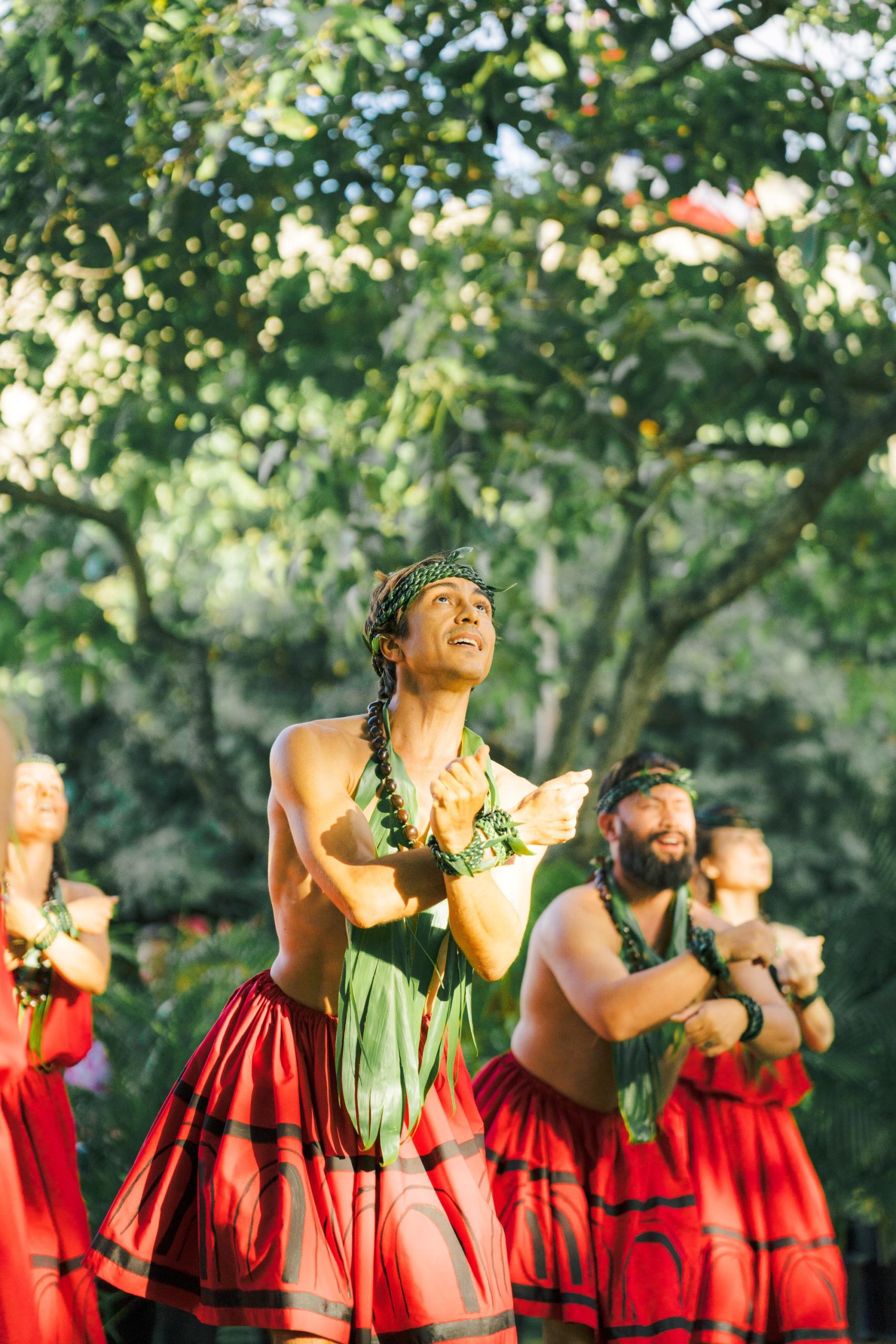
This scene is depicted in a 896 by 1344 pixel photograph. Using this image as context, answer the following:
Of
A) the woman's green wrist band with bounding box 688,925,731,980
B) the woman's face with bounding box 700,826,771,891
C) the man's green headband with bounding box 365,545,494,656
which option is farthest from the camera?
the woman's face with bounding box 700,826,771,891

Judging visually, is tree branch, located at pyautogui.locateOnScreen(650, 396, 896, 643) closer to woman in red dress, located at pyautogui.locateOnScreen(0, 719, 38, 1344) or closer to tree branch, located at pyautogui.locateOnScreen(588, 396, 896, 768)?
tree branch, located at pyautogui.locateOnScreen(588, 396, 896, 768)

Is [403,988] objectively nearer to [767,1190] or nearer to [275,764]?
[275,764]

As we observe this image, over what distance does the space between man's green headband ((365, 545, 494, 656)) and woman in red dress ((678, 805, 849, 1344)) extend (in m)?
1.64

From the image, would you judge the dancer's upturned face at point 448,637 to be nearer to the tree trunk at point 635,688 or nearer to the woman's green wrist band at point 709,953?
the woman's green wrist band at point 709,953

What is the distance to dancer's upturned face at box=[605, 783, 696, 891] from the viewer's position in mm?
3668

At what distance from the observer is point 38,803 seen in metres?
3.84

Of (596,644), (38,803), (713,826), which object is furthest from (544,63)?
(38,803)

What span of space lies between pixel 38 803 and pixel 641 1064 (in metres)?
1.71

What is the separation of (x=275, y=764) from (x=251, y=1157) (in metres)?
0.72

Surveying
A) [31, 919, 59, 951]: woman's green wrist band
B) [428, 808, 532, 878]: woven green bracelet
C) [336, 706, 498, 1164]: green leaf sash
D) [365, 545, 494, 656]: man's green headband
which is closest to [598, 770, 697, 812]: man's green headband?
[365, 545, 494, 656]: man's green headband

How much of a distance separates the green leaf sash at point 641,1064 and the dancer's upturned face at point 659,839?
0.47 ft

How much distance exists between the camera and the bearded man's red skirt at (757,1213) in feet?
11.6

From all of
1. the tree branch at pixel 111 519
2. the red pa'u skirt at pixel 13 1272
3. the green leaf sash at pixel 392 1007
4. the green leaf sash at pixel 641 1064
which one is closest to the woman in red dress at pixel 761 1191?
the green leaf sash at pixel 641 1064

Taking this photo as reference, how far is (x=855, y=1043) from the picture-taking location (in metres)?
6.05
